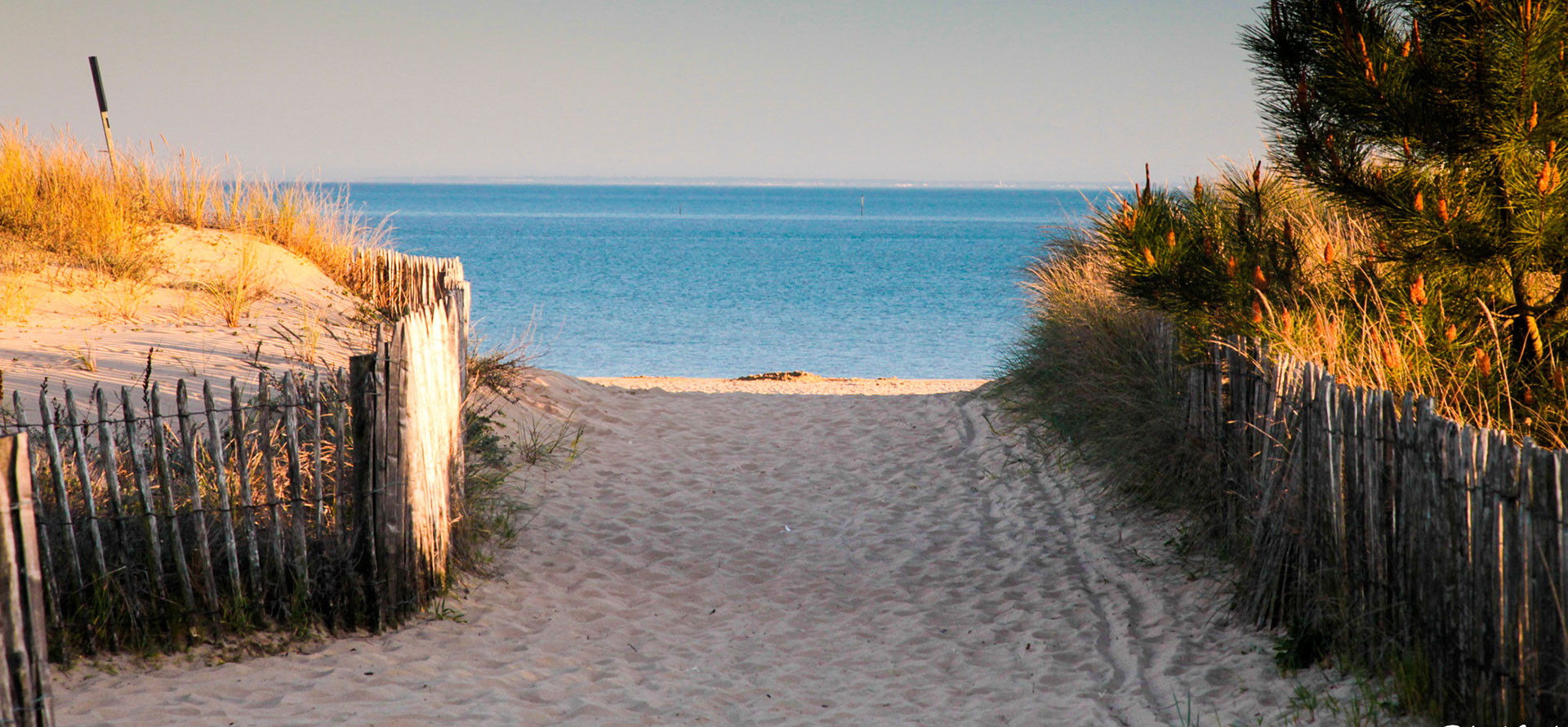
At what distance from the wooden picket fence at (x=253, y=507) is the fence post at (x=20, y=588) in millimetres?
1296

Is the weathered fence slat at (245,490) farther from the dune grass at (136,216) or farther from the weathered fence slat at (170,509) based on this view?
the dune grass at (136,216)

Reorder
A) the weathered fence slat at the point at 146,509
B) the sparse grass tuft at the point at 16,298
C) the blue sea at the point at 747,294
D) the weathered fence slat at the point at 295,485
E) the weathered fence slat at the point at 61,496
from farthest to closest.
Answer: the blue sea at the point at 747,294
the sparse grass tuft at the point at 16,298
the weathered fence slat at the point at 295,485
the weathered fence slat at the point at 146,509
the weathered fence slat at the point at 61,496

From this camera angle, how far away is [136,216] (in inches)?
429

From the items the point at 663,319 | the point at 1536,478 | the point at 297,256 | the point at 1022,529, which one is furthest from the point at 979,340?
the point at 1536,478

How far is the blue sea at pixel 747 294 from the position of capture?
2158cm

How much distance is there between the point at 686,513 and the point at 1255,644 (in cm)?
386

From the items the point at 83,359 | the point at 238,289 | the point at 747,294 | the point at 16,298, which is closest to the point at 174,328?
the point at 238,289

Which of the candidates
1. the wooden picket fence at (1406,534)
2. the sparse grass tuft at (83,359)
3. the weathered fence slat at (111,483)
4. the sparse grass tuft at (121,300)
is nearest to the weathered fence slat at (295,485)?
the weathered fence slat at (111,483)

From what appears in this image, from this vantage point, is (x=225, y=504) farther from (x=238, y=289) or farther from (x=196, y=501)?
(x=238, y=289)

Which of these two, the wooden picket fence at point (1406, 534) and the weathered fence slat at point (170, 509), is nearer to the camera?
the wooden picket fence at point (1406, 534)

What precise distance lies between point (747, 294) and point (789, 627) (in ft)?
102

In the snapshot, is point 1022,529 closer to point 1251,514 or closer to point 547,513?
point 1251,514

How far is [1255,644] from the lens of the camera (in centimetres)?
432

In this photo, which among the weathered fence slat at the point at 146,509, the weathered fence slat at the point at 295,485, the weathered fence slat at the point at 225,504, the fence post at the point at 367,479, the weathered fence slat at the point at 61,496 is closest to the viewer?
the weathered fence slat at the point at 61,496
